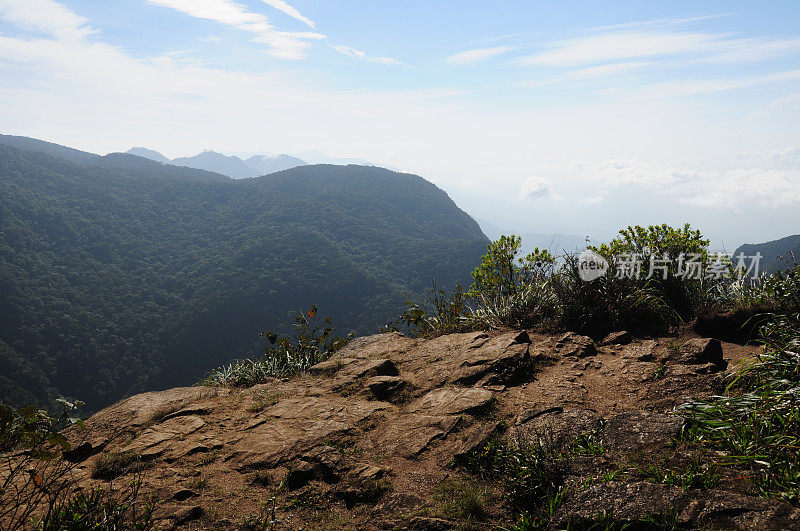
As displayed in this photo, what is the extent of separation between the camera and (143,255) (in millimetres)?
120562

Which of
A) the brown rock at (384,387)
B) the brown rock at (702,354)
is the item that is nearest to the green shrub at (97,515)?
the brown rock at (384,387)

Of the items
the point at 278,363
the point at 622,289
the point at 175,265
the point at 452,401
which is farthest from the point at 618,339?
the point at 175,265

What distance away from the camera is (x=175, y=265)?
119 m

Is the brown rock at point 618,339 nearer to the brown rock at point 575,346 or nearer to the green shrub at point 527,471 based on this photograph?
the brown rock at point 575,346

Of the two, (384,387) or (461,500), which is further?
(384,387)

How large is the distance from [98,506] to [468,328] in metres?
6.50

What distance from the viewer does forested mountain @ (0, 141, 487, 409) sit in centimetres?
8375

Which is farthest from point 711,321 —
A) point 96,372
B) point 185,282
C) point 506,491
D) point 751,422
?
point 185,282

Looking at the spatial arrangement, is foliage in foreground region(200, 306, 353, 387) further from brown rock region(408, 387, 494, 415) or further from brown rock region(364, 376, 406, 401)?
brown rock region(408, 387, 494, 415)

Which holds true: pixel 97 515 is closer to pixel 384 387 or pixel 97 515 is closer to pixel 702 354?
pixel 384 387

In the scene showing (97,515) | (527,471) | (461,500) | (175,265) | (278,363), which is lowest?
(175,265)

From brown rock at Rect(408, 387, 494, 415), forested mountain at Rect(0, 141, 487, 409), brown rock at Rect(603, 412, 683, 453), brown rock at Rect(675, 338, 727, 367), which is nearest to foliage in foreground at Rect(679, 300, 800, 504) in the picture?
brown rock at Rect(603, 412, 683, 453)

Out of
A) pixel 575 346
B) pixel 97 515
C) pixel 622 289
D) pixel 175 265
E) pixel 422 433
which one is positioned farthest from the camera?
pixel 175 265

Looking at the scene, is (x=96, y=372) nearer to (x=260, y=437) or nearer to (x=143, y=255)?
(x=143, y=255)
